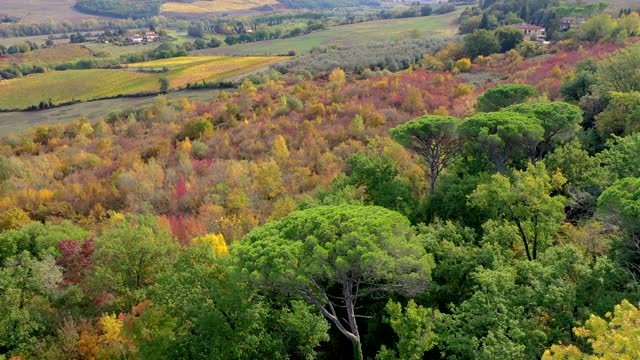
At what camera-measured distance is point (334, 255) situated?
22.6 meters

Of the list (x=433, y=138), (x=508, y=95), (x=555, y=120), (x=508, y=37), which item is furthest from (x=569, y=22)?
(x=433, y=138)

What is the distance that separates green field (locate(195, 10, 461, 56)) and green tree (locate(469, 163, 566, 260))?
128 metres

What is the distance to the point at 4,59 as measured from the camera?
539ft

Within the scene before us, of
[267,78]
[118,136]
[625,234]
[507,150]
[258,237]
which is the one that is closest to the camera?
[625,234]

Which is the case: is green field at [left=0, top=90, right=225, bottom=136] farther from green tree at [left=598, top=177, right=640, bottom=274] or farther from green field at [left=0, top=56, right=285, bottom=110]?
green tree at [left=598, top=177, right=640, bottom=274]

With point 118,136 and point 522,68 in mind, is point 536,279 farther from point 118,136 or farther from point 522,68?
point 118,136

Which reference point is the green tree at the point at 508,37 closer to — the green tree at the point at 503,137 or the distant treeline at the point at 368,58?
the distant treeline at the point at 368,58

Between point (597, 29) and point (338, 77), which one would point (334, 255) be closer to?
point (338, 77)

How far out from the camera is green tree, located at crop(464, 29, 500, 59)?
107812 millimetres

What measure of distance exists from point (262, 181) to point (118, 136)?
167 ft

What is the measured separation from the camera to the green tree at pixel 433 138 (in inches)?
1478

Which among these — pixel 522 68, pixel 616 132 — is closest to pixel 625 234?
pixel 616 132

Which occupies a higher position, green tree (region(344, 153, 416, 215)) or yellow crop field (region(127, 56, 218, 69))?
green tree (region(344, 153, 416, 215))

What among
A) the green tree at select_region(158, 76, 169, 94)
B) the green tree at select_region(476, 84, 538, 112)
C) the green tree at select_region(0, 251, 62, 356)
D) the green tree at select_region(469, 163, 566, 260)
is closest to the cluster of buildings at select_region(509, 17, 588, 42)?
the green tree at select_region(476, 84, 538, 112)
